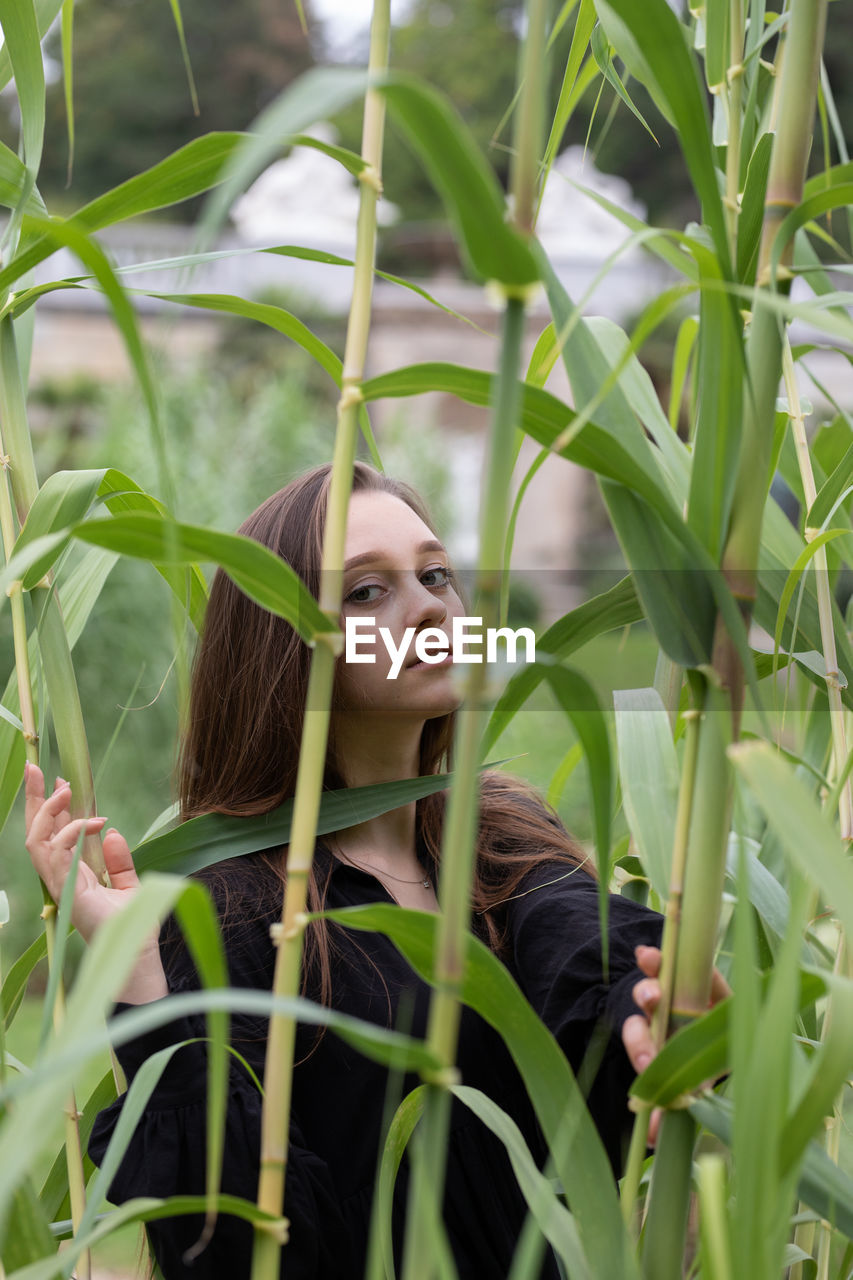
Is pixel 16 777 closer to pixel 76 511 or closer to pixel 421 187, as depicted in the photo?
pixel 76 511

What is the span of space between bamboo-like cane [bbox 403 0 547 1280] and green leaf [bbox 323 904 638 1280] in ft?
0.29

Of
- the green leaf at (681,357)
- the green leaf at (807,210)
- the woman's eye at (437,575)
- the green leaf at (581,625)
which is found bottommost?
the green leaf at (581,625)

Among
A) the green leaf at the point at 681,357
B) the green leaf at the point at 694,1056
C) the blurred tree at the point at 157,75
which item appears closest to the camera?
the green leaf at the point at 694,1056

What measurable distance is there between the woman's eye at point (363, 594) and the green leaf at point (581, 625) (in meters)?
0.23

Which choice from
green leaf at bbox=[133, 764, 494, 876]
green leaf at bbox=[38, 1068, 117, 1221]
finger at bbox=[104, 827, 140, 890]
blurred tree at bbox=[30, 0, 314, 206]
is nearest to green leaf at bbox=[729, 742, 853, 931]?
green leaf at bbox=[133, 764, 494, 876]

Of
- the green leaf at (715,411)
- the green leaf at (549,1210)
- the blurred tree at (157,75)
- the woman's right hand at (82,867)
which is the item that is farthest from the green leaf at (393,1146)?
the blurred tree at (157,75)

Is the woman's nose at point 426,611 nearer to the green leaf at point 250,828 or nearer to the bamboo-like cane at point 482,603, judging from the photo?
the green leaf at point 250,828

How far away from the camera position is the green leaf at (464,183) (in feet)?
1.04

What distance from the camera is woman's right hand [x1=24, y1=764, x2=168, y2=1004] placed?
1.86ft

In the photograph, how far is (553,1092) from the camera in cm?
45

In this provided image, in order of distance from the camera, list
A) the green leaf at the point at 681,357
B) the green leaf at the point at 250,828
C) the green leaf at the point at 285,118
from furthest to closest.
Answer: the green leaf at the point at 681,357
the green leaf at the point at 250,828
the green leaf at the point at 285,118

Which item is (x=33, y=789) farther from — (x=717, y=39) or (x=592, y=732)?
(x=717, y=39)

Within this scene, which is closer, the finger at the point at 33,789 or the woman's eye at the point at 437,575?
the finger at the point at 33,789

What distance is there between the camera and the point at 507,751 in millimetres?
2926
